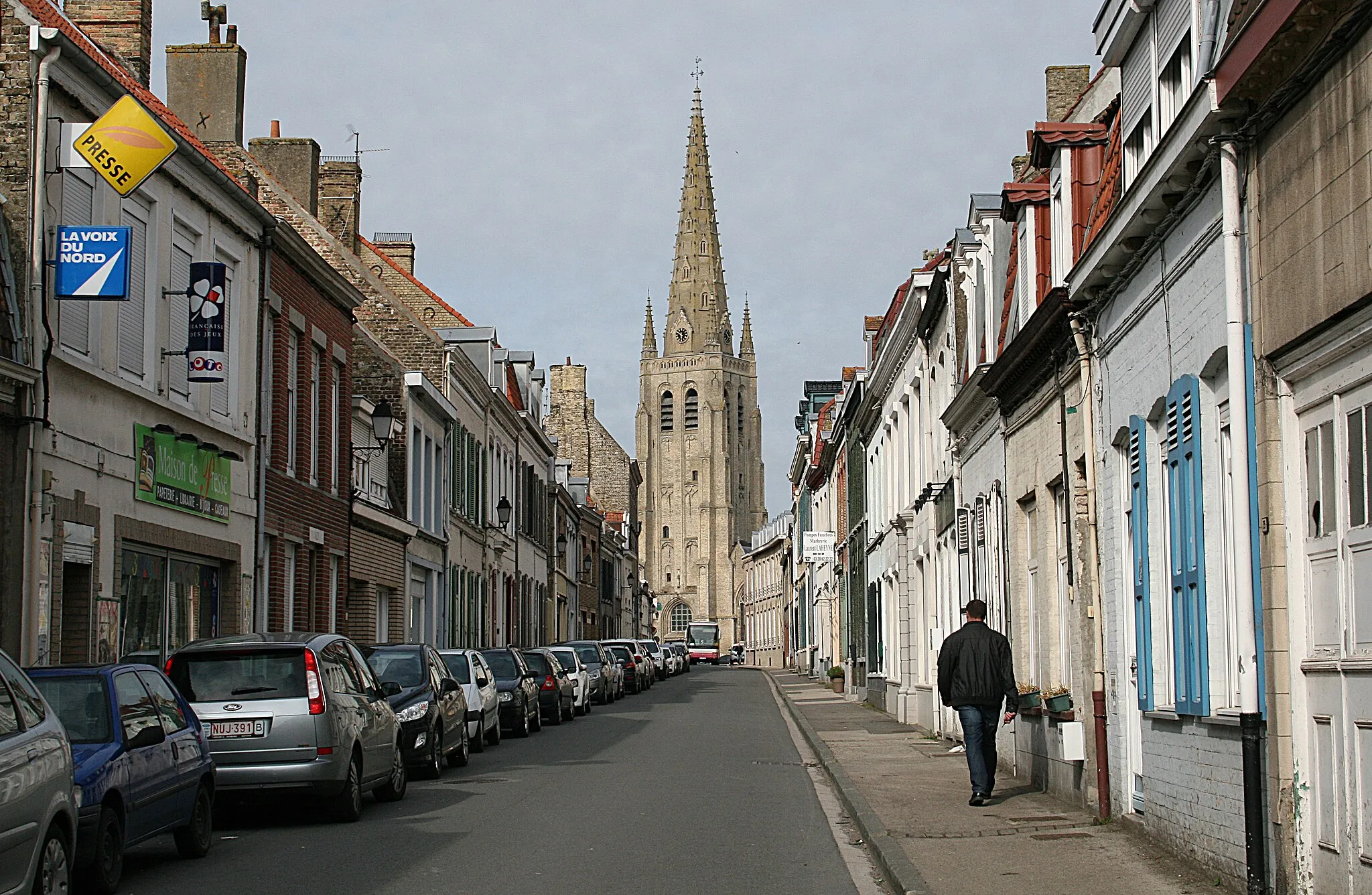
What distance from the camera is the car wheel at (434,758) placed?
59.8 ft

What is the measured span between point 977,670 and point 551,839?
13.4 feet

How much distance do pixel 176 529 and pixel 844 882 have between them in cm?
1185

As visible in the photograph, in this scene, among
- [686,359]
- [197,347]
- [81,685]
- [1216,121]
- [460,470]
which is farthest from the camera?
[686,359]

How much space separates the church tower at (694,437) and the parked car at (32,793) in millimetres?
142895

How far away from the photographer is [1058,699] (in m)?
14.4

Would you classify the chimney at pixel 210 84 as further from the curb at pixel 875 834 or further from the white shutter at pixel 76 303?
the curb at pixel 875 834

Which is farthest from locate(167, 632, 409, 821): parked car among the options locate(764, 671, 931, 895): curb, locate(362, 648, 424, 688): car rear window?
locate(362, 648, 424, 688): car rear window

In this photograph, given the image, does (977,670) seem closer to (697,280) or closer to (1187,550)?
(1187,550)

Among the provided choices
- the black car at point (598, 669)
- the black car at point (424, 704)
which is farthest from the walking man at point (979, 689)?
the black car at point (598, 669)

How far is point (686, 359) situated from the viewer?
506ft

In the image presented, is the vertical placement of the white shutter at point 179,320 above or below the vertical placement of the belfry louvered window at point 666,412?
below

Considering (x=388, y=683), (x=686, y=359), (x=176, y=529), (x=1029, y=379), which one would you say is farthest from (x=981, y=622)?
(x=686, y=359)

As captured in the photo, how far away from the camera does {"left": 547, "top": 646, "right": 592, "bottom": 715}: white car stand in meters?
33.8

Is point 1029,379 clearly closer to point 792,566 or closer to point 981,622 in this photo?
point 981,622
